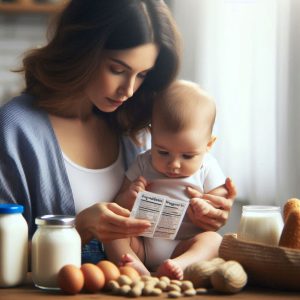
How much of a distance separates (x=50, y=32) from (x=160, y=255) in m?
0.58

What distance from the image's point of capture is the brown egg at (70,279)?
1235 mm

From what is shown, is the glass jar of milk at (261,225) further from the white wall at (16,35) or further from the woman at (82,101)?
the white wall at (16,35)

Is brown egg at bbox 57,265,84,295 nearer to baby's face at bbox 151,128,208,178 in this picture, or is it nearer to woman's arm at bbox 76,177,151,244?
woman's arm at bbox 76,177,151,244

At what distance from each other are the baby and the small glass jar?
0.21 meters

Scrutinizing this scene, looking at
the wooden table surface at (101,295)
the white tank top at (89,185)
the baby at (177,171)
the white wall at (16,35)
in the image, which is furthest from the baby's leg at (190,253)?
the white wall at (16,35)

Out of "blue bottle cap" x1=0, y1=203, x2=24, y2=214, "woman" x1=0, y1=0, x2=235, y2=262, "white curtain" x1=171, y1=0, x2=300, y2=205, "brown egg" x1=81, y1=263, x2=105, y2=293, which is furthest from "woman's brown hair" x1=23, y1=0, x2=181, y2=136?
"white curtain" x1=171, y1=0, x2=300, y2=205

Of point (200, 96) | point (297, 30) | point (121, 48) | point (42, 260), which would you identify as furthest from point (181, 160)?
point (297, 30)

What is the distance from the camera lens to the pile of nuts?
123cm

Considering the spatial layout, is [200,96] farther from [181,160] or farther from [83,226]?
[83,226]

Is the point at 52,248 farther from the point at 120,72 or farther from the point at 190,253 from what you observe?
the point at 120,72

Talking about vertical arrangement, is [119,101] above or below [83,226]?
above

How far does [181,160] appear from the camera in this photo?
1551 mm

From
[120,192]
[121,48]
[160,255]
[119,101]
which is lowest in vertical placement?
[160,255]

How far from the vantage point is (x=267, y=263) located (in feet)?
4.22
